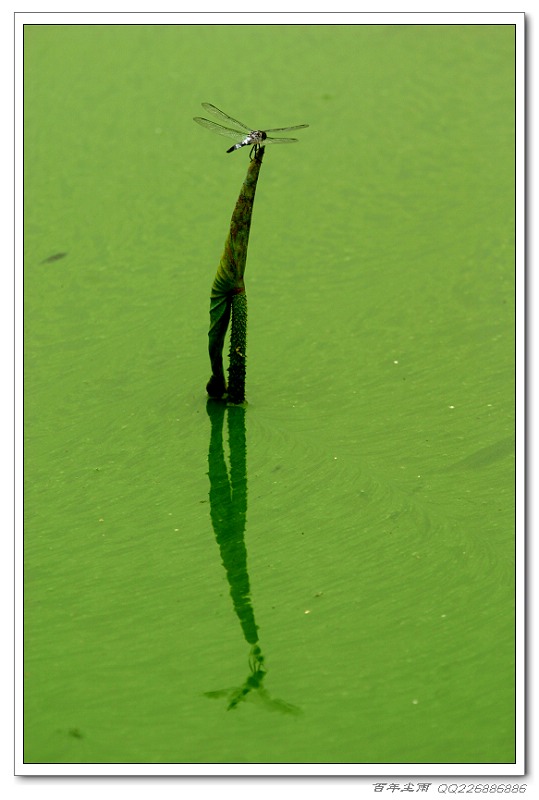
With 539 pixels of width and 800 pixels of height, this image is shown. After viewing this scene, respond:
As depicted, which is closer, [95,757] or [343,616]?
[95,757]

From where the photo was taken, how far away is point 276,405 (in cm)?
423

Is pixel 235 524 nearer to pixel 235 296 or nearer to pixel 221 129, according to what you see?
pixel 235 296

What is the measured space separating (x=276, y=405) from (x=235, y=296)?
459mm

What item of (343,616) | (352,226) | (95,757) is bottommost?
(95,757)

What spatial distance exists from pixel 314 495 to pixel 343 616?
1.87 feet

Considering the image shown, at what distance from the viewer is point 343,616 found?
10.9 feet

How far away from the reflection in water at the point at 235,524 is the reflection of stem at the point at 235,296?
129 millimetres

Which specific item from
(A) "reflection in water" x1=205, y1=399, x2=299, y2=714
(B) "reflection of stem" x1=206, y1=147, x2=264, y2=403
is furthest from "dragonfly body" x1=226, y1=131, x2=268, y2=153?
(A) "reflection in water" x1=205, y1=399, x2=299, y2=714

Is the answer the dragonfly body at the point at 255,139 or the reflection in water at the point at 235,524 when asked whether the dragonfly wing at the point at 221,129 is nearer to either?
the dragonfly body at the point at 255,139

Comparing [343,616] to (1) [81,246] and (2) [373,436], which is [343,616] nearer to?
(2) [373,436]

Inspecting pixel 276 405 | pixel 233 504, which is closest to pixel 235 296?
pixel 276 405

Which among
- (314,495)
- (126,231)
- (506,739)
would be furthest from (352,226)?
(506,739)

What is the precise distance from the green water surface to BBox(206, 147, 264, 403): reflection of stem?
14 cm

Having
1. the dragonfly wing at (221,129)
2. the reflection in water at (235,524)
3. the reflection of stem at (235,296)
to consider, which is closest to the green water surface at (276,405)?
the reflection in water at (235,524)
